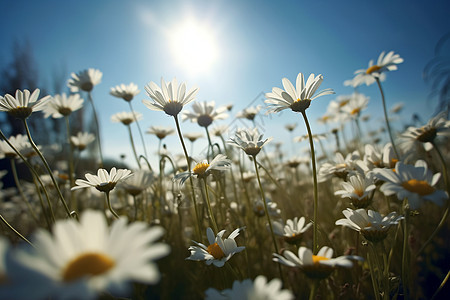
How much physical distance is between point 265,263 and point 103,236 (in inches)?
50.9

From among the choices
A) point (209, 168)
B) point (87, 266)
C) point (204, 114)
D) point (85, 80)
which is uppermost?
point (85, 80)

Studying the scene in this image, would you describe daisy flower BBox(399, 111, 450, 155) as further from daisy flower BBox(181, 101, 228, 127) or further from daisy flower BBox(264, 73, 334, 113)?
daisy flower BBox(181, 101, 228, 127)

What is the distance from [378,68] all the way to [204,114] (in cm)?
123

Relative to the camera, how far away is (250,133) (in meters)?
1.10

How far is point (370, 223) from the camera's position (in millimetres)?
810

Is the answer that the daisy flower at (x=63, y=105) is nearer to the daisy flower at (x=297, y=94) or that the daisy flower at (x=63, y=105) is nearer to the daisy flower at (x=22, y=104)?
the daisy flower at (x=22, y=104)

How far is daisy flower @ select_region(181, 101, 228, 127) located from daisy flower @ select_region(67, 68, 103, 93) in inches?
35.5

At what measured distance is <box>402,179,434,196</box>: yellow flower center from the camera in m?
0.69

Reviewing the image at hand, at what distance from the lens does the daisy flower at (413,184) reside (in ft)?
2.18

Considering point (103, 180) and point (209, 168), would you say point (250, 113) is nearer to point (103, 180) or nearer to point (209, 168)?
point (209, 168)

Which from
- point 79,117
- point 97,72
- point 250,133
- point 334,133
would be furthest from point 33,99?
point 79,117

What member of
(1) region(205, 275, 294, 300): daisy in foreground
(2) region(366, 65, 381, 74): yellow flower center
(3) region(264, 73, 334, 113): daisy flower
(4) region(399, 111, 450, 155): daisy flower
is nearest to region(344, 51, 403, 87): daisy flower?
(2) region(366, 65, 381, 74): yellow flower center

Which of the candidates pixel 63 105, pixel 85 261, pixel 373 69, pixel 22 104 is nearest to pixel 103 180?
pixel 22 104

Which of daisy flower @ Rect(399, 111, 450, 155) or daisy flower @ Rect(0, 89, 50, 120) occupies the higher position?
daisy flower @ Rect(0, 89, 50, 120)
